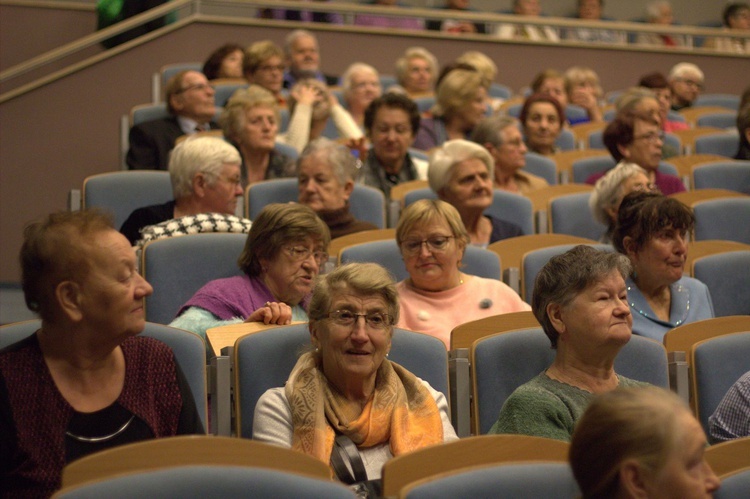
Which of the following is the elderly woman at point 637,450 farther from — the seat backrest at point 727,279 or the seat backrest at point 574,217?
the seat backrest at point 574,217

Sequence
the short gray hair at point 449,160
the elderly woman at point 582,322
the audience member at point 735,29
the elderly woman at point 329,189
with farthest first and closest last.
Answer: the audience member at point 735,29, the short gray hair at point 449,160, the elderly woman at point 329,189, the elderly woman at point 582,322

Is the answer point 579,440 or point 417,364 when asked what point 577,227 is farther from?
point 579,440

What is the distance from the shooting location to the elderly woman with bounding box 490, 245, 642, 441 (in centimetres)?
221

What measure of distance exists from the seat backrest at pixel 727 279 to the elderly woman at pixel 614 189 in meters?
0.34

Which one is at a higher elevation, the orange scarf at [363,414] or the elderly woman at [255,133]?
the elderly woman at [255,133]

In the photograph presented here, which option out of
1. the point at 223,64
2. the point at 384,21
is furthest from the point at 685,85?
the point at 223,64

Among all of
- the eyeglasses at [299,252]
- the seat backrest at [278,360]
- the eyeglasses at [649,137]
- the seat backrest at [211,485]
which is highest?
the eyeglasses at [649,137]

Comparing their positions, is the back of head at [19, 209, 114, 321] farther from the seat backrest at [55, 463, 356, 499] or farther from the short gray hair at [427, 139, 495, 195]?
the short gray hair at [427, 139, 495, 195]

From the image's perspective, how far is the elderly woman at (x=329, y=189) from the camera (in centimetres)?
362

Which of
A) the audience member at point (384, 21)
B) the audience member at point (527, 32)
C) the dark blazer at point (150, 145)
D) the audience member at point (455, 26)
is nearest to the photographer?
the dark blazer at point (150, 145)

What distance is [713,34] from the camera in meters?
7.73

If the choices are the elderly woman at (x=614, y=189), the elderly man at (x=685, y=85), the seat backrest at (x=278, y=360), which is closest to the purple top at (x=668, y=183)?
the elderly woman at (x=614, y=189)

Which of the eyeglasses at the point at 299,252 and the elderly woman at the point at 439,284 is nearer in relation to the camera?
the eyeglasses at the point at 299,252

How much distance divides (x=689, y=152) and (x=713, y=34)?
2.52 m
